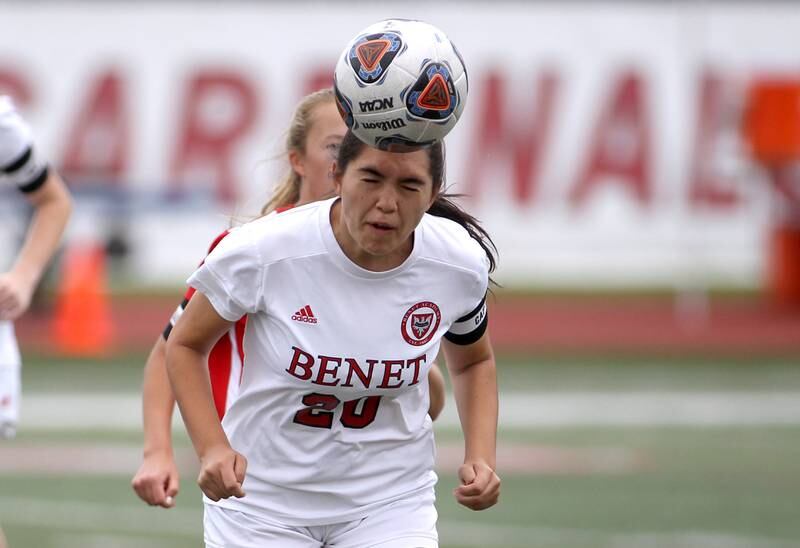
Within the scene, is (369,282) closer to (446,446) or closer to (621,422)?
(446,446)

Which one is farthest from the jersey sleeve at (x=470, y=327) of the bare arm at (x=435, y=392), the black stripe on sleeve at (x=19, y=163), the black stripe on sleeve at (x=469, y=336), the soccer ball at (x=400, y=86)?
the black stripe on sleeve at (x=19, y=163)

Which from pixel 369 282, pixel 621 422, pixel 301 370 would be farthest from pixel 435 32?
pixel 621 422

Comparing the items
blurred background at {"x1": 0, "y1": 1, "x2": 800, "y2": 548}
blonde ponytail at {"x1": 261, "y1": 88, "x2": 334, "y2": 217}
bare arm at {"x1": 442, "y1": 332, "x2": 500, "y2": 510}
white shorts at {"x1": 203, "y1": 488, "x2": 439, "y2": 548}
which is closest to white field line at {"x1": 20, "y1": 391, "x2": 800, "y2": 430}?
blurred background at {"x1": 0, "y1": 1, "x2": 800, "y2": 548}

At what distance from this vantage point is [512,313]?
20578 millimetres

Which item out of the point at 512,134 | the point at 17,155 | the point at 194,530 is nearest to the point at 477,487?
the point at 17,155

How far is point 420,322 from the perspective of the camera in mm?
4211

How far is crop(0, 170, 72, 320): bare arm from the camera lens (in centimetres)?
537

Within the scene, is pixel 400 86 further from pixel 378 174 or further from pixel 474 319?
pixel 474 319

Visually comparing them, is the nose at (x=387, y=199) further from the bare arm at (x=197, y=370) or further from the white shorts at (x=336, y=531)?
the white shorts at (x=336, y=531)

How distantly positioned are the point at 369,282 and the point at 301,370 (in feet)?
0.93

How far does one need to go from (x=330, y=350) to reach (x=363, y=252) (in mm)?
261

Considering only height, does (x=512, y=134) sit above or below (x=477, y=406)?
above

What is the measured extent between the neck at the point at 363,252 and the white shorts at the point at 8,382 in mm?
1681

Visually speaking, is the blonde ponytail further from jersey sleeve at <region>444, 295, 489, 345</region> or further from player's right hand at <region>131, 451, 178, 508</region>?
player's right hand at <region>131, 451, 178, 508</region>
